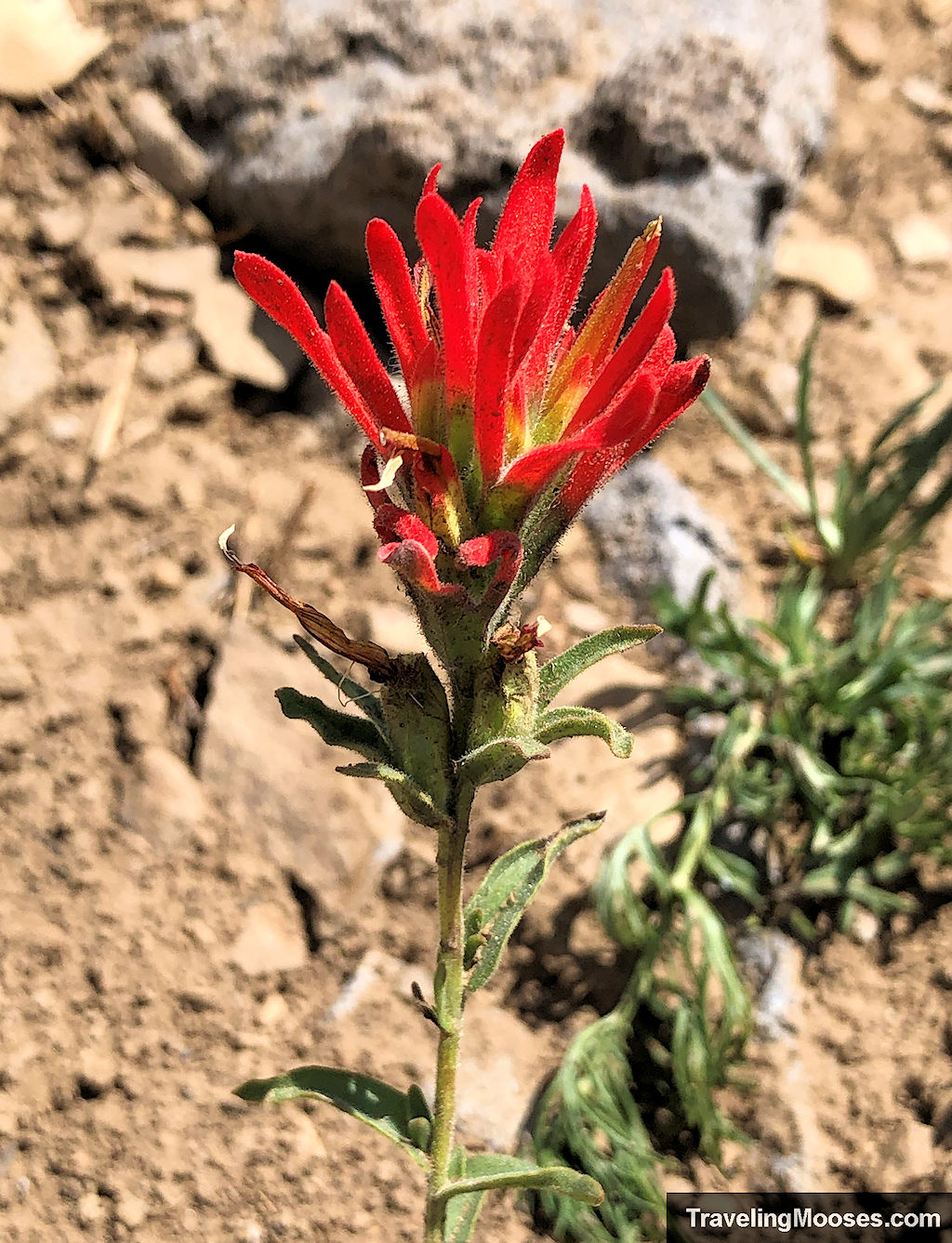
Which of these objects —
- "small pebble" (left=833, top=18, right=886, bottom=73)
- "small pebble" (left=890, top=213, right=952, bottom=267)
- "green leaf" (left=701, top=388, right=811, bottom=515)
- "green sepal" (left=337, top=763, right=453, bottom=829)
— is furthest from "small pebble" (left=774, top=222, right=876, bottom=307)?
"green sepal" (left=337, top=763, right=453, bottom=829)

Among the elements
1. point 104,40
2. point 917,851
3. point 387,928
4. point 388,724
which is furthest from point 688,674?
point 104,40

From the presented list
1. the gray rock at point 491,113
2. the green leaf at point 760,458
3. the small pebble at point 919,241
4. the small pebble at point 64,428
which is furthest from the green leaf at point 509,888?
the small pebble at point 919,241

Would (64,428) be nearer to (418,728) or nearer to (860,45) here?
(418,728)

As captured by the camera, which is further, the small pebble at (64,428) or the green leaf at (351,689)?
the small pebble at (64,428)

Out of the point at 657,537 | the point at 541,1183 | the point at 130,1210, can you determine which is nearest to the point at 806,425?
the point at 657,537

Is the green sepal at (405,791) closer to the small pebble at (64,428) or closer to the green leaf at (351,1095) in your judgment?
the green leaf at (351,1095)

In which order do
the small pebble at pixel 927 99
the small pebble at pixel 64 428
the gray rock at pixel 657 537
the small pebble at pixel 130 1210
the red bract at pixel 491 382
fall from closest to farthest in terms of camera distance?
the red bract at pixel 491 382 → the small pebble at pixel 130 1210 → the small pebble at pixel 64 428 → the gray rock at pixel 657 537 → the small pebble at pixel 927 99
